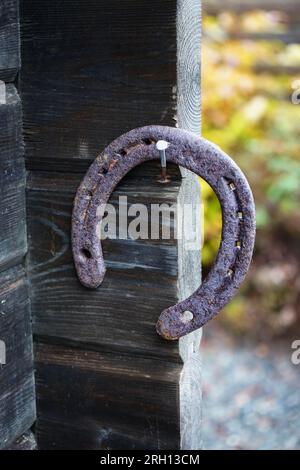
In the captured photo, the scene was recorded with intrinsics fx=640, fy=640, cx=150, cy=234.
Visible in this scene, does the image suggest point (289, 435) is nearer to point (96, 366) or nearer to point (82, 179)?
point (96, 366)

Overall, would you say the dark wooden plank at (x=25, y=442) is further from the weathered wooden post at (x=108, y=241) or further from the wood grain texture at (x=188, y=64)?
the wood grain texture at (x=188, y=64)

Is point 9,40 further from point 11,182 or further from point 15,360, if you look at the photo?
point 15,360

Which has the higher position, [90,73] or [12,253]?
[90,73]

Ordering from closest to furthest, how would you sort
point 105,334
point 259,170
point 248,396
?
point 105,334
point 248,396
point 259,170

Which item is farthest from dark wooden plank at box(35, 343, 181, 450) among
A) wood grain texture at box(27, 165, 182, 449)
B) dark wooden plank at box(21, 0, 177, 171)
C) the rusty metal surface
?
dark wooden plank at box(21, 0, 177, 171)

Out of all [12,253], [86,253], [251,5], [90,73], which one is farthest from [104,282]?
[251,5]

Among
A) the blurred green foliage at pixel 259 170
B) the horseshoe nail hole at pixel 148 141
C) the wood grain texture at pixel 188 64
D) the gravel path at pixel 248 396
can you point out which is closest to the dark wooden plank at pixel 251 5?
the blurred green foliage at pixel 259 170

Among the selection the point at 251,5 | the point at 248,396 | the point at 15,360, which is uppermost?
the point at 251,5
